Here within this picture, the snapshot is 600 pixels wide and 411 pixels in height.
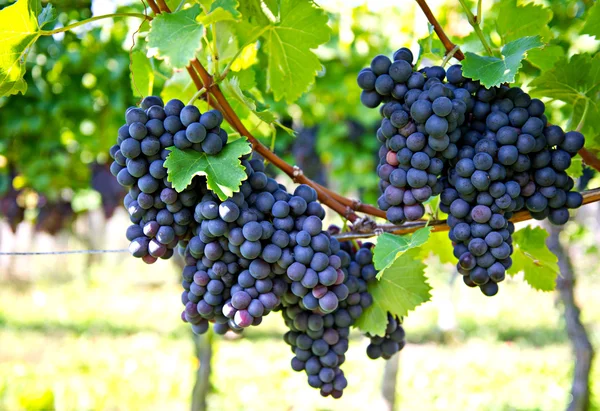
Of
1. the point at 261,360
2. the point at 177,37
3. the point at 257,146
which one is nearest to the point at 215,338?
the point at 261,360

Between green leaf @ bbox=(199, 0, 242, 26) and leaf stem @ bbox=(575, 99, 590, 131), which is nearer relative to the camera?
green leaf @ bbox=(199, 0, 242, 26)

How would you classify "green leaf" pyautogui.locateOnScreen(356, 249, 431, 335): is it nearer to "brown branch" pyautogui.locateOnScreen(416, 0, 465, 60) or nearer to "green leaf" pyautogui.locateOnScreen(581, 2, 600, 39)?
"brown branch" pyautogui.locateOnScreen(416, 0, 465, 60)

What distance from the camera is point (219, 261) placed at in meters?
0.90

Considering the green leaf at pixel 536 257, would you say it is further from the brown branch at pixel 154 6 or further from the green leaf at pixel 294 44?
the brown branch at pixel 154 6

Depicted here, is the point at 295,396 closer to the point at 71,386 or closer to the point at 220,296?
the point at 71,386

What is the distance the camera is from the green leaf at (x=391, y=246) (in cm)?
83

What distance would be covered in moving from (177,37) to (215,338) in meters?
4.57

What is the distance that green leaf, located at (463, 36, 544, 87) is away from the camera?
822mm

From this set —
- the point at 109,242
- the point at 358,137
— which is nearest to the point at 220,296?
the point at 358,137

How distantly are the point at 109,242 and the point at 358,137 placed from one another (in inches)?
451

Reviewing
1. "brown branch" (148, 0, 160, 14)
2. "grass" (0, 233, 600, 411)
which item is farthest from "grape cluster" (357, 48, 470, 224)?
Result: "grass" (0, 233, 600, 411)

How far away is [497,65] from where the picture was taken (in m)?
0.85

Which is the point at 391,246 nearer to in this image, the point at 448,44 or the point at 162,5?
the point at 448,44

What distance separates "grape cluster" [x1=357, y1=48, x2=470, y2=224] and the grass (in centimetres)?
314
